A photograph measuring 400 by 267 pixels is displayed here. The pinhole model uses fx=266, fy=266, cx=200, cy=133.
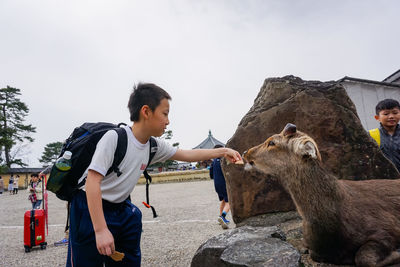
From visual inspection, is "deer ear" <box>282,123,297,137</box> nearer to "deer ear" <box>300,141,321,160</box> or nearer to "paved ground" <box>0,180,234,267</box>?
"deer ear" <box>300,141,321,160</box>

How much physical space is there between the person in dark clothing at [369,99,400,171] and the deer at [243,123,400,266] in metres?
1.61

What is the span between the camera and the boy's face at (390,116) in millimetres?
3514

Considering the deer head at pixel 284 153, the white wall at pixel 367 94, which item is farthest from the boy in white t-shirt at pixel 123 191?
the white wall at pixel 367 94

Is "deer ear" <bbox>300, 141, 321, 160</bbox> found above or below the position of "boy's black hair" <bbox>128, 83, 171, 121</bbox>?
below

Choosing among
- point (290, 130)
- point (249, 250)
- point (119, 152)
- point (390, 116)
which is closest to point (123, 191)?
point (119, 152)

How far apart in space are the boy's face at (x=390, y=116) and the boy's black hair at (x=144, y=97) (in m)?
3.06

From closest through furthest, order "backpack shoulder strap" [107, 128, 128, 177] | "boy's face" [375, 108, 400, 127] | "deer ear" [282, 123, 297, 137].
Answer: "backpack shoulder strap" [107, 128, 128, 177] < "deer ear" [282, 123, 297, 137] < "boy's face" [375, 108, 400, 127]

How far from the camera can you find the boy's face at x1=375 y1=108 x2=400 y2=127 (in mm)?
3514

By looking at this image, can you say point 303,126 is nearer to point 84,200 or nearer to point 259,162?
point 259,162

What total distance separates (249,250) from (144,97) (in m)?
1.59

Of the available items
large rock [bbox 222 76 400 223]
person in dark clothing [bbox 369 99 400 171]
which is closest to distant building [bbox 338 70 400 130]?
person in dark clothing [bbox 369 99 400 171]

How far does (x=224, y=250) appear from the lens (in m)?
2.44

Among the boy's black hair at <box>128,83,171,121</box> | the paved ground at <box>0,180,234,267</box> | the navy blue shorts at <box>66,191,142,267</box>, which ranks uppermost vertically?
the boy's black hair at <box>128,83,171,121</box>

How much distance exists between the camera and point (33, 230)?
5.25 metres
